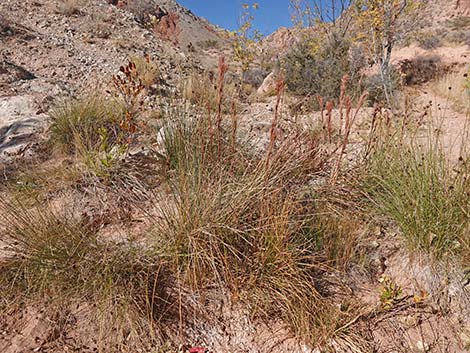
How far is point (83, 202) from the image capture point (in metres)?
1.91

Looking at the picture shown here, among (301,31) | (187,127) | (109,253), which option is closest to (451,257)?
(109,253)

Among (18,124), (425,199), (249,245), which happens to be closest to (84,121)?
(18,124)

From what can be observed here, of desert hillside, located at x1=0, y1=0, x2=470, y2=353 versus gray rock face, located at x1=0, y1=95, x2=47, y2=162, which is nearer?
desert hillside, located at x1=0, y1=0, x2=470, y2=353

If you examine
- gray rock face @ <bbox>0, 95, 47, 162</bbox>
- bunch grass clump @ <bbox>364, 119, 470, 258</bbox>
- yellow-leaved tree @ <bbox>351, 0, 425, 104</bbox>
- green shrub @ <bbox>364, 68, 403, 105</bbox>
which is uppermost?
yellow-leaved tree @ <bbox>351, 0, 425, 104</bbox>

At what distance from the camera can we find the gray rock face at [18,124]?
281 cm

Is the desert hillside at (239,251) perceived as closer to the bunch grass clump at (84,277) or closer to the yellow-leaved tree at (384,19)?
the bunch grass clump at (84,277)

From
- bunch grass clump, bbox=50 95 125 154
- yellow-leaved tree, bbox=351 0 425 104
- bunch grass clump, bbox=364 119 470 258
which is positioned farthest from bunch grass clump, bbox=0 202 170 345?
yellow-leaved tree, bbox=351 0 425 104

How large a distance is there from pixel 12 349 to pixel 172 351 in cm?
58

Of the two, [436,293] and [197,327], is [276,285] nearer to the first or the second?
[197,327]

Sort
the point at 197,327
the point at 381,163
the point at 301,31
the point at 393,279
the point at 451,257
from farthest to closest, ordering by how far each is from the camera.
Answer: the point at 301,31
the point at 381,163
the point at 393,279
the point at 451,257
the point at 197,327

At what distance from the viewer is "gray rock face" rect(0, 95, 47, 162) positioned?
9.21ft

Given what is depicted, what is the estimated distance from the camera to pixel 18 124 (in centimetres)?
320

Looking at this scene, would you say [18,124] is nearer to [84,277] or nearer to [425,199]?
[84,277]

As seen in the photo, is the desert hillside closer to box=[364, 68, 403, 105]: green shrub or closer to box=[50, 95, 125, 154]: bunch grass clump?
box=[50, 95, 125, 154]: bunch grass clump
